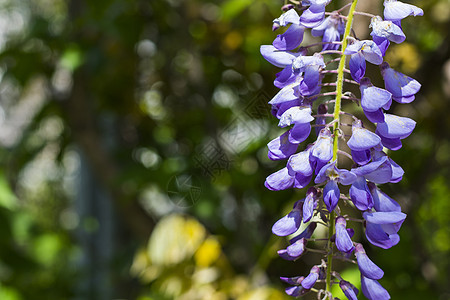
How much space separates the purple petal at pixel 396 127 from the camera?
0.27m

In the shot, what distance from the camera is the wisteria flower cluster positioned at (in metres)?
0.27

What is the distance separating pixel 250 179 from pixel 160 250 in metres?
0.46

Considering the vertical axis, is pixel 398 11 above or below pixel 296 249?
above

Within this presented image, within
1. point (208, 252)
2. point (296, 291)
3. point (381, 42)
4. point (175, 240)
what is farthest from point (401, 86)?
point (175, 240)

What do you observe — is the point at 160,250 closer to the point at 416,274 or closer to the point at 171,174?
the point at 171,174

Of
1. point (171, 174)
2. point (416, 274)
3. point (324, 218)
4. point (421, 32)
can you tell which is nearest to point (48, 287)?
point (171, 174)

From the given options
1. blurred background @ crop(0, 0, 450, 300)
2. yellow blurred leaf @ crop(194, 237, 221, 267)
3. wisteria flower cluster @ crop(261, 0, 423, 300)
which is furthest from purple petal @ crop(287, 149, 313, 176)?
yellow blurred leaf @ crop(194, 237, 221, 267)

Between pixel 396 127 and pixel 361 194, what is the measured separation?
0.04m

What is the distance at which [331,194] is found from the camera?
0.27 m

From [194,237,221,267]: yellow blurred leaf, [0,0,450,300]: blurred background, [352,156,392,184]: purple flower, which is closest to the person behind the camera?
[352,156,392,184]: purple flower

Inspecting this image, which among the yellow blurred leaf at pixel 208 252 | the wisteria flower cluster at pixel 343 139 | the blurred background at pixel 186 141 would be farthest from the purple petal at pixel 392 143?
the yellow blurred leaf at pixel 208 252

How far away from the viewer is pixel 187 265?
1.33 meters

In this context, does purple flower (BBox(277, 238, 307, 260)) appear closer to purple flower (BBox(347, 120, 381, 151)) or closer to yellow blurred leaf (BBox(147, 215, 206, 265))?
purple flower (BBox(347, 120, 381, 151))

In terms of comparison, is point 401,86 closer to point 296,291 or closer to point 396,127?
point 396,127
